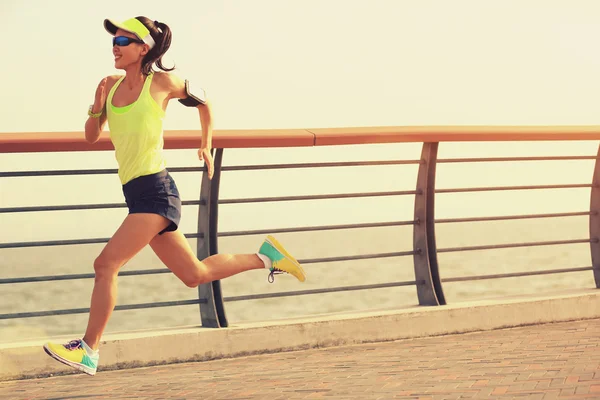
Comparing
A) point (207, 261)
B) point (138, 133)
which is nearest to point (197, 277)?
point (207, 261)

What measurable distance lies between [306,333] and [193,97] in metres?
2.01

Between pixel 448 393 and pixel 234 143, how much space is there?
2201 mm

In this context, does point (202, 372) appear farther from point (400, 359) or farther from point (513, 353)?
point (513, 353)

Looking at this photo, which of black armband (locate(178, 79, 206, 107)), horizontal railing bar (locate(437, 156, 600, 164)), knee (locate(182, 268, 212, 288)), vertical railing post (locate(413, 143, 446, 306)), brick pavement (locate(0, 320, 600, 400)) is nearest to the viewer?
brick pavement (locate(0, 320, 600, 400))

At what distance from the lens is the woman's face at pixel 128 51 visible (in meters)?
5.45

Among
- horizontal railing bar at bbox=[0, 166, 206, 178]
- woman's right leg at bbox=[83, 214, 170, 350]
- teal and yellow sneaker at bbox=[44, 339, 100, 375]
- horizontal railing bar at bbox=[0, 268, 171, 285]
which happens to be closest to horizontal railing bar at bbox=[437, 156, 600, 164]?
horizontal railing bar at bbox=[0, 166, 206, 178]

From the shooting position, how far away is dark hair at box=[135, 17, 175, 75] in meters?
5.49

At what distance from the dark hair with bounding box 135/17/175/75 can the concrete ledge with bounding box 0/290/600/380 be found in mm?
1782

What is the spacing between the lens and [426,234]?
7.61 m

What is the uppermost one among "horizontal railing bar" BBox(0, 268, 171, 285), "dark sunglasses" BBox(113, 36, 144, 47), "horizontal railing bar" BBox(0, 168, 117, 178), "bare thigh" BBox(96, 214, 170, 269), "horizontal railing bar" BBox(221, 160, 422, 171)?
"dark sunglasses" BBox(113, 36, 144, 47)

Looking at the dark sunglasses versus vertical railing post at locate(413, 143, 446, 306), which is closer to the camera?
the dark sunglasses

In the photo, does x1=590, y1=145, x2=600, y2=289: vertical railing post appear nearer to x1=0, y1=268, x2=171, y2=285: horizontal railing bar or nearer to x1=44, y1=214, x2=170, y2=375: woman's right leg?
x1=0, y1=268, x2=171, y2=285: horizontal railing bar

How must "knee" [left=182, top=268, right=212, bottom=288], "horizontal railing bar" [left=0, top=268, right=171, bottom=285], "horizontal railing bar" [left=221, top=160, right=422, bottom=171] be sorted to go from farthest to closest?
"horizontal railing bar" [left=221, top=160, right=422, bottom=171] → "horizontal railing bar" [left=0, top=268, right=171, bottom=285] → "knee" [left=182, top=268, right=212, bottom=288]

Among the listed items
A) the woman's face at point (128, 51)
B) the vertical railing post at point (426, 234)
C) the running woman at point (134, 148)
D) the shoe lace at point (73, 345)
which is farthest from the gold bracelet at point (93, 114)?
the vertical railing post at point (426, 234)
